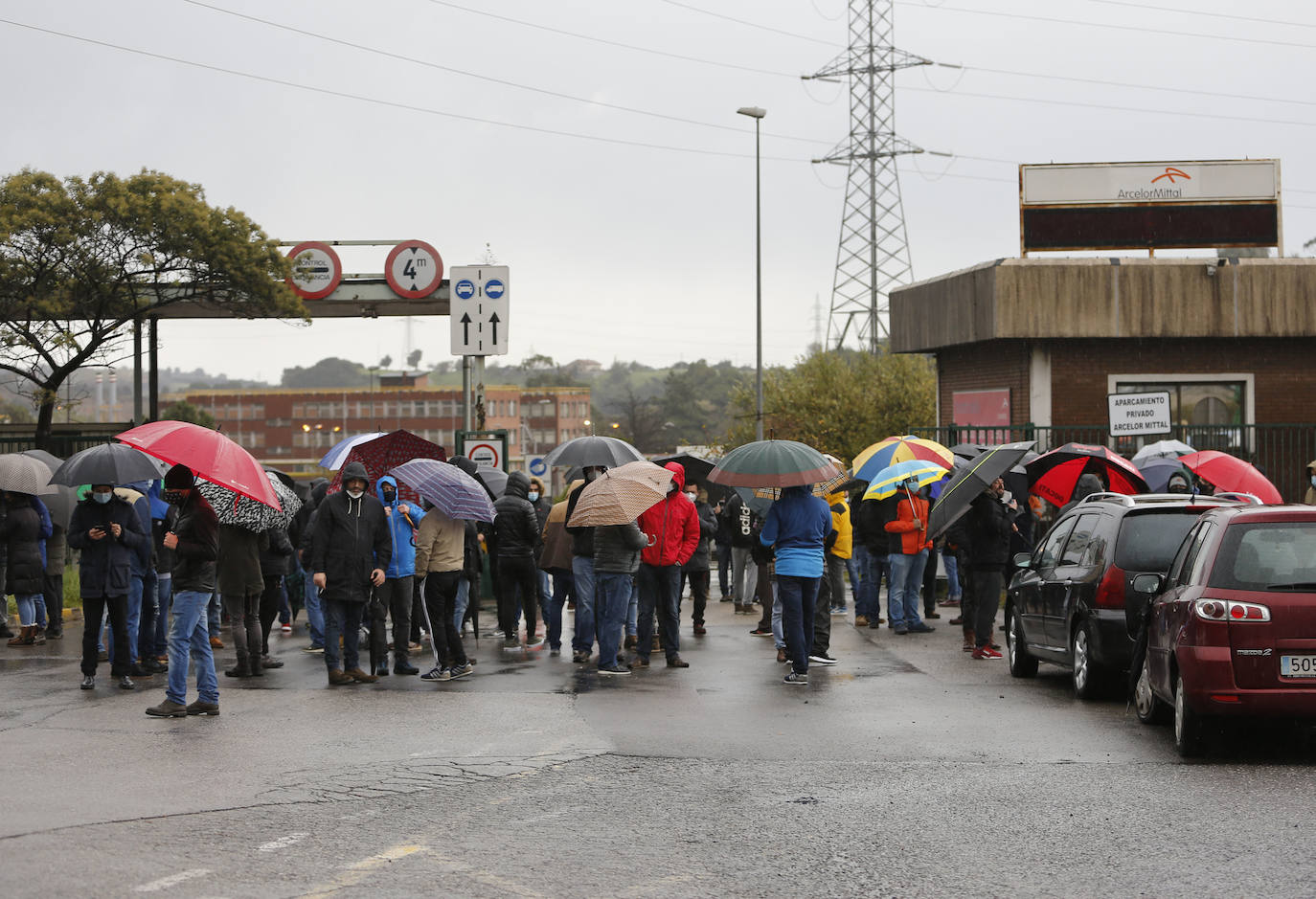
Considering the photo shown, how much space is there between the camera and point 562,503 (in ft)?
53.1

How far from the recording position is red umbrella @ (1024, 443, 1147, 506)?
1642 cm

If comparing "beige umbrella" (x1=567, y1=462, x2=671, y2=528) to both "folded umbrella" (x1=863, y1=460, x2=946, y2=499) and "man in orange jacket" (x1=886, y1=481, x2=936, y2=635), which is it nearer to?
"folded umbrella" (x1=863, y1=460, x2=946, y2=499)

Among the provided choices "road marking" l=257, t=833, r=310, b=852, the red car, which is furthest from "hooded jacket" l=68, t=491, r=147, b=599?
the red car

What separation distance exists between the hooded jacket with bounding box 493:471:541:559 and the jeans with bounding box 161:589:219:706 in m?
4.68

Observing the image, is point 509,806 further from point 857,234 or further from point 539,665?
point 857,234

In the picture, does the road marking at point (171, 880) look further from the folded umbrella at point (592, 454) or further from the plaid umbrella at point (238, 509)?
the folded umbrella at point (592, 454)

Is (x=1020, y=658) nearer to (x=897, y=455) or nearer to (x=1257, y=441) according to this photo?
(x=897, y=455)

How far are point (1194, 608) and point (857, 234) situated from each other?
47960mm

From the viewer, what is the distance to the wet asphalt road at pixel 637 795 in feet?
21.0

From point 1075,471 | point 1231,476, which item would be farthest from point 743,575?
point 1231,476

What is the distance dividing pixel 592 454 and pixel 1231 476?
23.1ft

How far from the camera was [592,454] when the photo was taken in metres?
16.3

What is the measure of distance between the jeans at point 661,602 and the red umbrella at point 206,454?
13.9ft

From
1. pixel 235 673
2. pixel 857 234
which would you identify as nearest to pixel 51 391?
pixel 235 673
